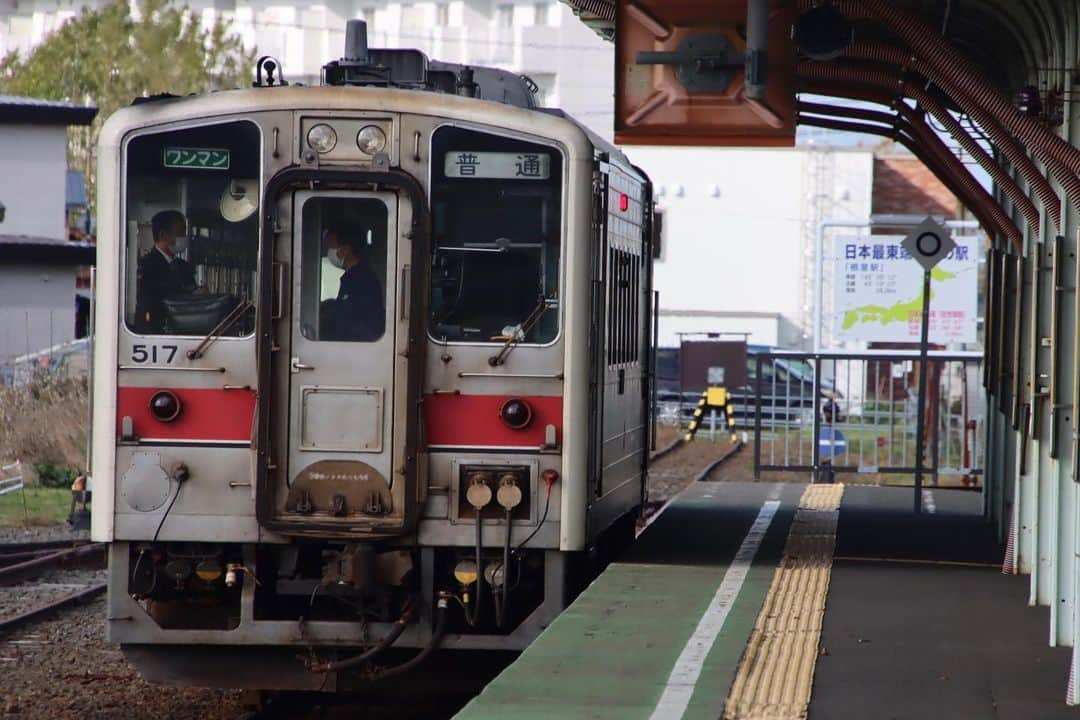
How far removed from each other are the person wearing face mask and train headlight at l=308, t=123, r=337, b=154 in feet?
2.39

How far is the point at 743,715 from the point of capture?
6.54 m

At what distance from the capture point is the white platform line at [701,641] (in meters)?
6.71

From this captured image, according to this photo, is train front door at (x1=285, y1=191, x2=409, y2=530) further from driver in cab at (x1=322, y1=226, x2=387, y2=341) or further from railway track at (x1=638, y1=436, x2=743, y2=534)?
railway track at (x1=638, y1=436, x2=743, y2=534)

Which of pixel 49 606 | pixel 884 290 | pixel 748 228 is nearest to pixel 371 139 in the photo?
pixel 49 606

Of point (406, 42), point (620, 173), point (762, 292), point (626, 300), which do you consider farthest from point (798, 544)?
point (406, 42)

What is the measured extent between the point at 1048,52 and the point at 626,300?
2800mm

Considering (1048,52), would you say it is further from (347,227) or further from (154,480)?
(154,480)

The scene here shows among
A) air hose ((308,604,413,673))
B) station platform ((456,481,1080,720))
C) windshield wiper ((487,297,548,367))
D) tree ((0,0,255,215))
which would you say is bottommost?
air hose ((308,604,413,673))

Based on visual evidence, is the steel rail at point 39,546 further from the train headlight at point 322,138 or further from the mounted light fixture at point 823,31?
the mounted light fixture at point 823,31

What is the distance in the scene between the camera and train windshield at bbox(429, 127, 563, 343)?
8.88 meters

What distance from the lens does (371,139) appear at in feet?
29.1

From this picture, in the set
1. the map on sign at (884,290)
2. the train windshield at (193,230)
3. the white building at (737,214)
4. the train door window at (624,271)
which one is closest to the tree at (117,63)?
the white building at (737,214)

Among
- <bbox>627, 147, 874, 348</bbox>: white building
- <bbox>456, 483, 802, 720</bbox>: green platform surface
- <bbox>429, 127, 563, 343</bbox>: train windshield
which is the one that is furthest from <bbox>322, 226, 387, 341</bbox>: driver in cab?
<bbox>627, 147, 874, 348</bbox>: white building

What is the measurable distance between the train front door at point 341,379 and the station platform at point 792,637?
114 cm
